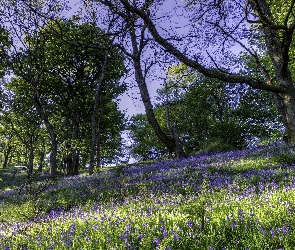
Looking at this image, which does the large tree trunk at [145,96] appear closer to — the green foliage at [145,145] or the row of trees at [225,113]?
the row of trees at [225,113]

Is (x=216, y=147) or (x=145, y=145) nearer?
(x=216, y=147)

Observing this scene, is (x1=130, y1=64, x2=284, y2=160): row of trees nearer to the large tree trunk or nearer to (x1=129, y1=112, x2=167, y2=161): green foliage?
(x1=129, y1=112, x2=167, y2=161): green foliage

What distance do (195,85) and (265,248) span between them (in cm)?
3819

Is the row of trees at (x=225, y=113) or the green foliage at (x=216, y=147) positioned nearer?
the green foliage at (x=216, y=147)

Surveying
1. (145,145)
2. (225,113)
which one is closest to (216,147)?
(225,113)

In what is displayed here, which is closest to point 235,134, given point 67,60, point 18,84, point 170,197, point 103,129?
point 103,129

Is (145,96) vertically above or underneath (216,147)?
above

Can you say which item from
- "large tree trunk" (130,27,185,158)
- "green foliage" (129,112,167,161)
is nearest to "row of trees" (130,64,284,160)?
"green foliage" (129,112,167,161)

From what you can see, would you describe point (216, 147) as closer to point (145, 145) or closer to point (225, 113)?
point (225, 113)

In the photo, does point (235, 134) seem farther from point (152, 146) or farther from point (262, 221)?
point (262, 221)

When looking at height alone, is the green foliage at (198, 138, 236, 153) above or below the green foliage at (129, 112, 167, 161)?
below

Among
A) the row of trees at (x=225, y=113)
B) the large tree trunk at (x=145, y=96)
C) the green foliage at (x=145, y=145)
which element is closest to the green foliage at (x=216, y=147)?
the large tree trunk at (x=145, y=96)

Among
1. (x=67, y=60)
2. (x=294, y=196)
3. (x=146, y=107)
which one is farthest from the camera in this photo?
(x=67, y=60)

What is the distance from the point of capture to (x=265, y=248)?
279 cm
